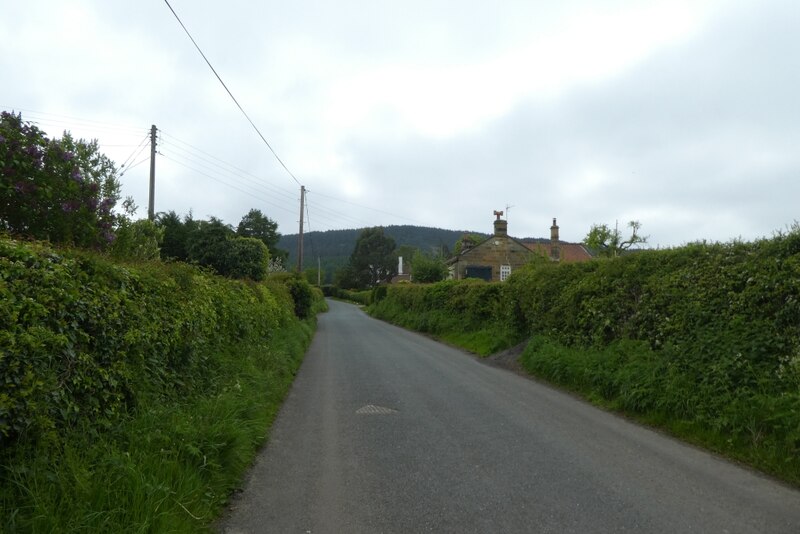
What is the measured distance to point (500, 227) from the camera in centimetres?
4881

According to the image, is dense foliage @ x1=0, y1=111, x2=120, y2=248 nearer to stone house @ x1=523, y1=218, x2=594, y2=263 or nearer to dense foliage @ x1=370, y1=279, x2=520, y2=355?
dense foliage @ x1=370, y1=279, x2=520, y2=355

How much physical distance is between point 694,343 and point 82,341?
740 centimetres

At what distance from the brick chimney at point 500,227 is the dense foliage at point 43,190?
41148 mm

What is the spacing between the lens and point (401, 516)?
14.0ft

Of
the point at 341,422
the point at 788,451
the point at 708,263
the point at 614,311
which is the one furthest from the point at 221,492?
the point at 614,311

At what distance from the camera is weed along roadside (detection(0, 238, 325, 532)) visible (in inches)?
131

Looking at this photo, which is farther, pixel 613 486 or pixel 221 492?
pixel 613 486

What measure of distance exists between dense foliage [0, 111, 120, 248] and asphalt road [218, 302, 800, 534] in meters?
4.83

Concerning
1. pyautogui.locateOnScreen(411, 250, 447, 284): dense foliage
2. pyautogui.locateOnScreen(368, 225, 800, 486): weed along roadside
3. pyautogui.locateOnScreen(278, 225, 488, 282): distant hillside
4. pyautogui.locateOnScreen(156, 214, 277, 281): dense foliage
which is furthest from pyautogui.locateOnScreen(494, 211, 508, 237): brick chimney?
pyautogui.locateOnScreen(278, 225, 488, 282): distant hillside

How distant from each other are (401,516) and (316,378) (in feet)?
24.4

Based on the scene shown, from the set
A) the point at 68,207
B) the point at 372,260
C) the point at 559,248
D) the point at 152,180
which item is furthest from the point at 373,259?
→ the point at 68,207

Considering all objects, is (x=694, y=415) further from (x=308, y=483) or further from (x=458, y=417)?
(x=308, y=483)

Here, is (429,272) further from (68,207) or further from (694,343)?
(694,343)

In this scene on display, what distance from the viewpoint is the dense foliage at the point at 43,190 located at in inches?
340
